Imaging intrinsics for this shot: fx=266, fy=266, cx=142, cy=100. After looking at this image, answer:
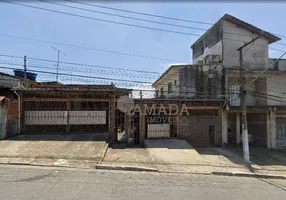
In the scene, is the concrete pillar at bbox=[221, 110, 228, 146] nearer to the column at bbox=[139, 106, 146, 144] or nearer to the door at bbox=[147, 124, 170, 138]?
the door at bbox=[147, 124, 170, 138]

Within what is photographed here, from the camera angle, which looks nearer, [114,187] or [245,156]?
[114,187]

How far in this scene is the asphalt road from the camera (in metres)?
6.96

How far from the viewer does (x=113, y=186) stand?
804 centimetres

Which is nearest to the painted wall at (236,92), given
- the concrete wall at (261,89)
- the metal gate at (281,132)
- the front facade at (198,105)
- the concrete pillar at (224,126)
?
the concrete wall at (261,89)

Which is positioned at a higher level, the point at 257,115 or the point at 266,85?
the point at 266,85

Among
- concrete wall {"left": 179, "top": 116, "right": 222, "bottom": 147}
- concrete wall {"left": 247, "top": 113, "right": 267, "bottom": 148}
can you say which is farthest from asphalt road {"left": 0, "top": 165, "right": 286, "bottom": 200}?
concrete wall {"left": 247, "top": 113, "right": 267, "bottom": 148}

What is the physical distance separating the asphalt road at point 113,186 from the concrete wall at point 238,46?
12935 mm

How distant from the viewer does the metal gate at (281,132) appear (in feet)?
67.5

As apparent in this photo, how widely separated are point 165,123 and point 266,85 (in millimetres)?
8852

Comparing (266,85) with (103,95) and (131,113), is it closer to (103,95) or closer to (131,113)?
(131,113)

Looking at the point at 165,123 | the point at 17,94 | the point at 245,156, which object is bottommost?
the point at 245,156

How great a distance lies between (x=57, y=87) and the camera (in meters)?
17.2

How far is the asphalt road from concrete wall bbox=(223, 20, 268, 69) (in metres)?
12.9

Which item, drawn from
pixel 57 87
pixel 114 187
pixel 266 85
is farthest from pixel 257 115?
pixel 114 187
